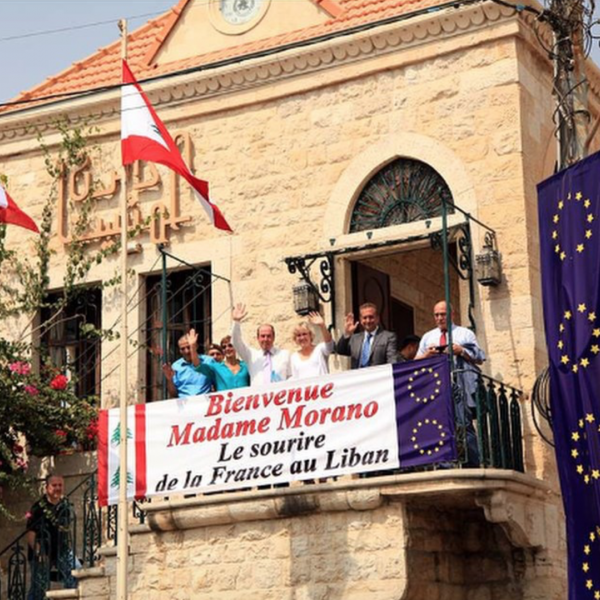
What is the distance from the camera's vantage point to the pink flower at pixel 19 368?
16.6m

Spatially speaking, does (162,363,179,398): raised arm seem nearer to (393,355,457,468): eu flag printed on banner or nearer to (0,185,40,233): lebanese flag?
(393,355,457,468): eu flag printed on banner

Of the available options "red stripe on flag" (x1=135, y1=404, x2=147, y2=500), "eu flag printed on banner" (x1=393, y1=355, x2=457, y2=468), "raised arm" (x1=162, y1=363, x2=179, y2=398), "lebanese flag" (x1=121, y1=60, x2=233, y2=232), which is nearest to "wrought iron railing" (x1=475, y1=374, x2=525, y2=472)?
"eu flag printed on banner" (x1=393, y1=355, x2=457, y2=468)

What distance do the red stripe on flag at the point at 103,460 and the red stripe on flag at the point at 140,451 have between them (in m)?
0.34

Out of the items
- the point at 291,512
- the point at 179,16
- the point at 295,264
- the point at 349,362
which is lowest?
the point at 291,512

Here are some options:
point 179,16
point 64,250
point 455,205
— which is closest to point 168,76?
point 179,16

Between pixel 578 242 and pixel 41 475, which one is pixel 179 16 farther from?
pixel 578 242

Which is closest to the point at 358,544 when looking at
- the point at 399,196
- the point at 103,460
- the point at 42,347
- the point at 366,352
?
the point at 366,352

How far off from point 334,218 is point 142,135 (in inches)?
89.2

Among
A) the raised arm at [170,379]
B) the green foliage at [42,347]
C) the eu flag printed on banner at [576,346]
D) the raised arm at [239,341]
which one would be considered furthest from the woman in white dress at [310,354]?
the green foliage at [42,347]

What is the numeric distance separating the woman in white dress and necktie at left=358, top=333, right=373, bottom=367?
0.99 feet

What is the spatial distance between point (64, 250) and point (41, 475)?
2593 mm

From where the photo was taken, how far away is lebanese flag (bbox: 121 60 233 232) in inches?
593

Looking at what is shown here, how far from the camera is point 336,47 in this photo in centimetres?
1627

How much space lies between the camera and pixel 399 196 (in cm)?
1595
